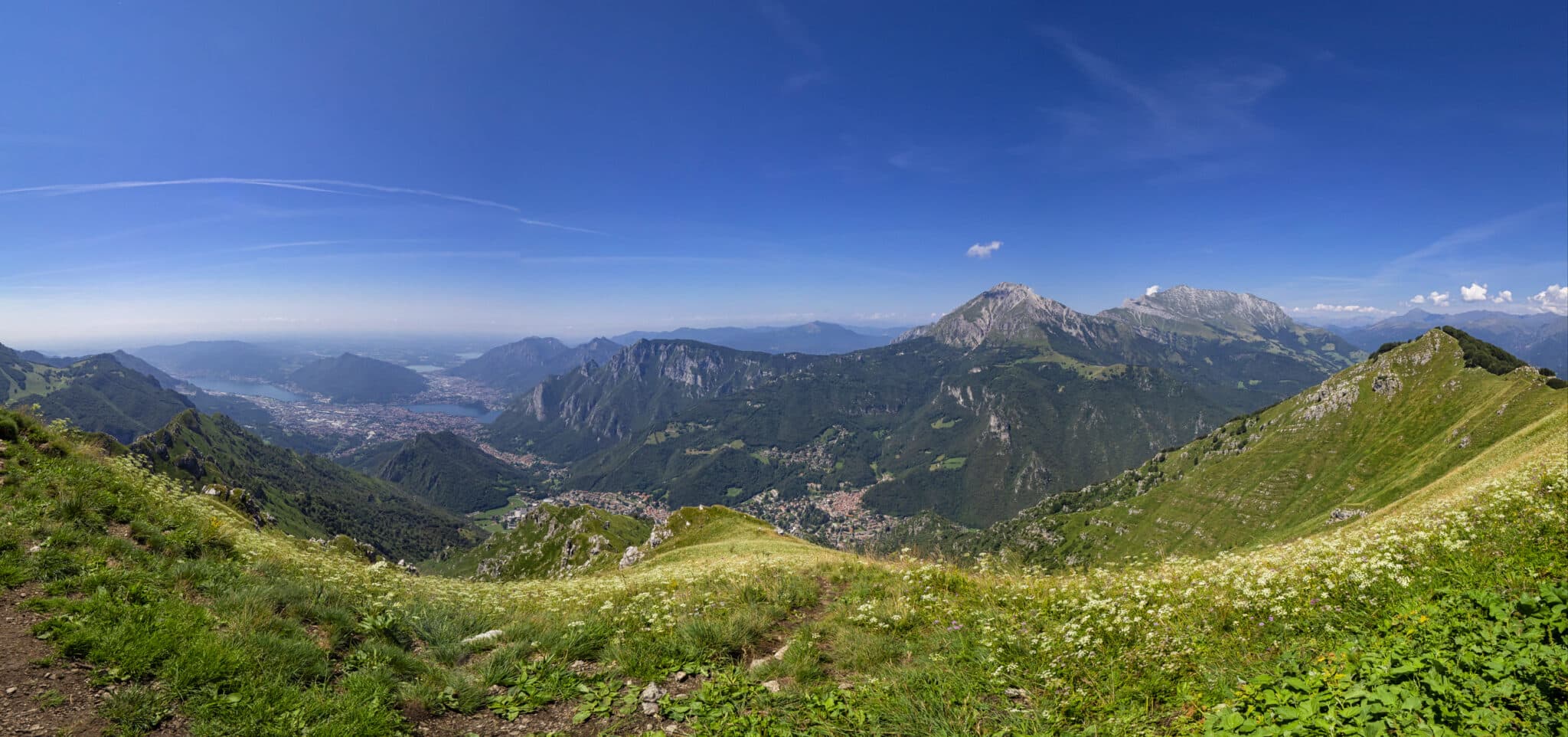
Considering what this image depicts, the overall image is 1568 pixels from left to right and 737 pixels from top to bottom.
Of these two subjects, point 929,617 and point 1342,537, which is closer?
point 929,617

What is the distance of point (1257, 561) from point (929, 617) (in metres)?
7.31

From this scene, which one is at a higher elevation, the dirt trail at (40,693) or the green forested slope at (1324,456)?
the dirt trail at (40,693)

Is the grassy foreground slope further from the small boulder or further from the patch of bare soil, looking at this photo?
the patch of bare soil

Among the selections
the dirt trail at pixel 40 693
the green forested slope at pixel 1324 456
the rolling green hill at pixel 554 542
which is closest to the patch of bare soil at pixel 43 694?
the dirt trail at pixel 40 693

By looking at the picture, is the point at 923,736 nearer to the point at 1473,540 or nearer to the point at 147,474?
the point at 1473,540

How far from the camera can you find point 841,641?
9.62 metres

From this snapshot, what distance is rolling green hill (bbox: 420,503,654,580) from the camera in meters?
119

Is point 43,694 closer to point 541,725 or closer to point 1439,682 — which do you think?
point 541,725

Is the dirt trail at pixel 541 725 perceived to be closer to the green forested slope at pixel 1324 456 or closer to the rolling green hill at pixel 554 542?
the green forested slope at pixel 1324 456

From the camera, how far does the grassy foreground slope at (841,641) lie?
551 cm

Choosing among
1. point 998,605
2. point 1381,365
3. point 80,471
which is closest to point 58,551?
point 80,471

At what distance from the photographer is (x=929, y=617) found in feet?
Result: 33.3

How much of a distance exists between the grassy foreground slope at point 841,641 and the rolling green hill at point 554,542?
107 meters

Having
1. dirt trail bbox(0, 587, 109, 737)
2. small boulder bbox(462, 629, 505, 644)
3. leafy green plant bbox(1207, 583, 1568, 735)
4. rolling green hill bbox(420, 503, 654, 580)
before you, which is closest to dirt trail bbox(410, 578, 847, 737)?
small boulder bbox(462, 629, 505, 644)
